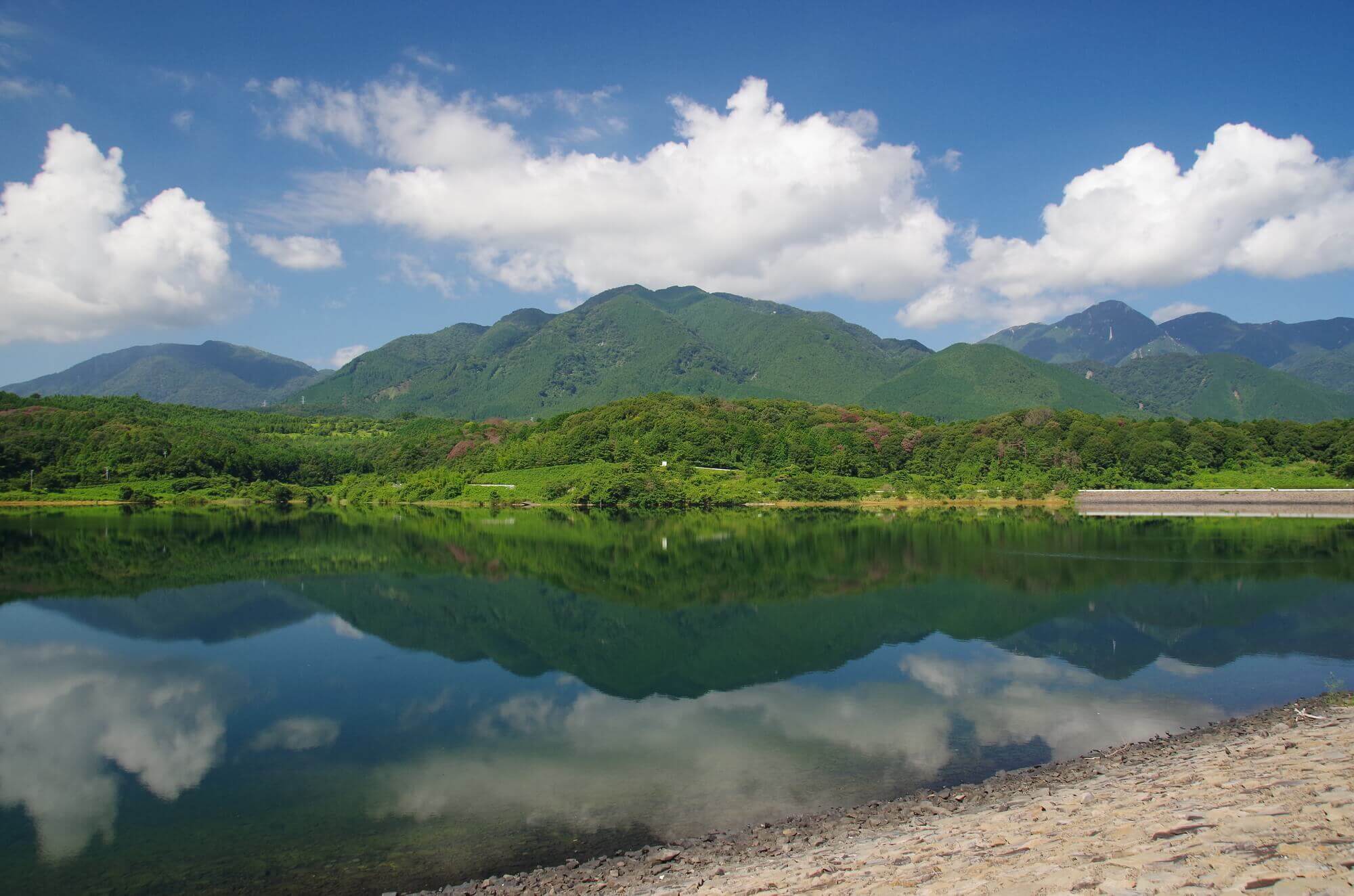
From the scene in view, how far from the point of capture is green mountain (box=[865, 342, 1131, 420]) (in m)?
160

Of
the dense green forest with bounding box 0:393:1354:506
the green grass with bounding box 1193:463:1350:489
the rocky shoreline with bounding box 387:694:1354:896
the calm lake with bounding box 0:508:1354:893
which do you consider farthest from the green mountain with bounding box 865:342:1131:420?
the rocky shoreline with bounding box 387:694:1354:896

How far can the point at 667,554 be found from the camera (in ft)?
121

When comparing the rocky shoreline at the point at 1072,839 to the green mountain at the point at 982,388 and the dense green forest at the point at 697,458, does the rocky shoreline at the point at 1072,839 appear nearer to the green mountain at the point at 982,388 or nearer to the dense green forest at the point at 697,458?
the dense green forest at the point at 697,458

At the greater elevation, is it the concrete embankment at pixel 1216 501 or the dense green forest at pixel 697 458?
the dense green forest at pixel 697 458

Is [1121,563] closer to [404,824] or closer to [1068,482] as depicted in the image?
→ [404,824]

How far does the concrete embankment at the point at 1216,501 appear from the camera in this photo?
63.7 m

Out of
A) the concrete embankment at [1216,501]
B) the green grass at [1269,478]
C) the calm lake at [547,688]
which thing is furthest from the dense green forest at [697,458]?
the calm lake at [547,688]

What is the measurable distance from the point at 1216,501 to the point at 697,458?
47.4m

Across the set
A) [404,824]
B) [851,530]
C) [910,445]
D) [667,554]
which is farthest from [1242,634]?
[910,445]

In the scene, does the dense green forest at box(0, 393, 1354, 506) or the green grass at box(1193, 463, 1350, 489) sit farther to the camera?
the dense green forest at box(0, 393, 1354, 506)

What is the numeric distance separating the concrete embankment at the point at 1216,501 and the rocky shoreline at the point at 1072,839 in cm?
6216

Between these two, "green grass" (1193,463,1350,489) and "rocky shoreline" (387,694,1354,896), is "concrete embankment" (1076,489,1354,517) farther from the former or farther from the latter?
"rocky shoreline" (387,694,1354,896)

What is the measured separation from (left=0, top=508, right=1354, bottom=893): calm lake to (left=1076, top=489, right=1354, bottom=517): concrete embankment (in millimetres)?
33841

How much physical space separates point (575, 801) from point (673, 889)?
3111 mm
